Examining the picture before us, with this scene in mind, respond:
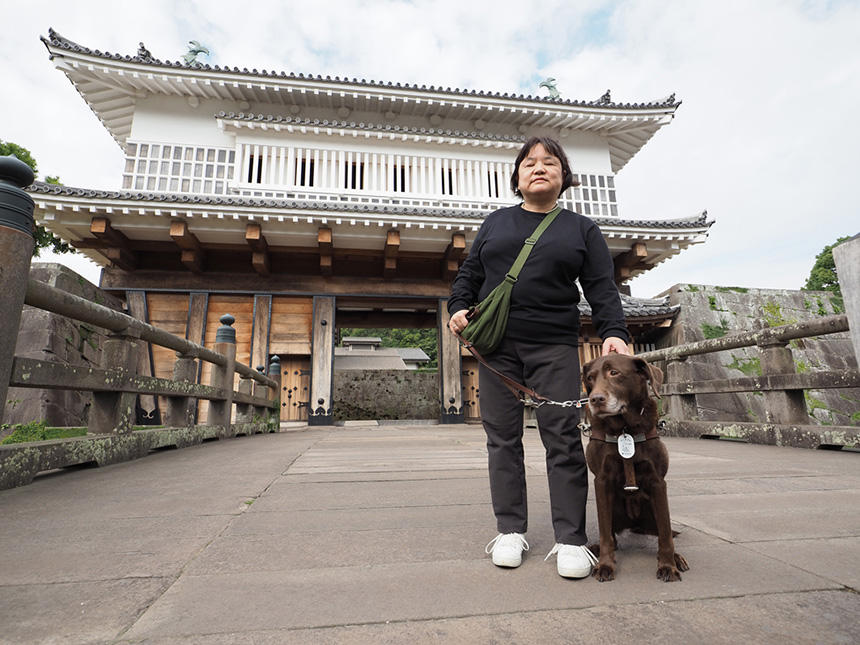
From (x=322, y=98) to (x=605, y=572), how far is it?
10788mm

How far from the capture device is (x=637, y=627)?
0.96m

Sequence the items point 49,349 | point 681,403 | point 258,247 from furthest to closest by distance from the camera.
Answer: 1. point 258,247
2. point 49,349
3. point 681,403

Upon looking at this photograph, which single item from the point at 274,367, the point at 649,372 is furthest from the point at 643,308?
the point at 649,372

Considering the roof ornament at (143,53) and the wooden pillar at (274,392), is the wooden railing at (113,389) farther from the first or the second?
the roof ornament at (143,53)

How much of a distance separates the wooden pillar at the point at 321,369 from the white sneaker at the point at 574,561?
7801 millimetres

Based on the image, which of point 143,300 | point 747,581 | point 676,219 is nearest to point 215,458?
point 747,581

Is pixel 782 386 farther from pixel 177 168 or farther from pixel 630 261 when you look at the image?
pixel 177 168

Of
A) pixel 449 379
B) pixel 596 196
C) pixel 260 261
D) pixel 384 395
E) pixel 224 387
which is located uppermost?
pixel 596 196

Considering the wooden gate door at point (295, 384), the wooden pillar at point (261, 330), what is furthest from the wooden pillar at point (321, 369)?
the wooden pillar at point (261, 330)

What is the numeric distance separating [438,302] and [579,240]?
7.97 m

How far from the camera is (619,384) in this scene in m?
1.41

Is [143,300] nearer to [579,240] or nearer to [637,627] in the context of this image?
[579,240]

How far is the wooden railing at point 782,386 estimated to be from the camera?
370 centimetres

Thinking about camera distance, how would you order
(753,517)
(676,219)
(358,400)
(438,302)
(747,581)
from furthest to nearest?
(358,400) < (438,302) < (676,219) < (753,517) < (747,581)
